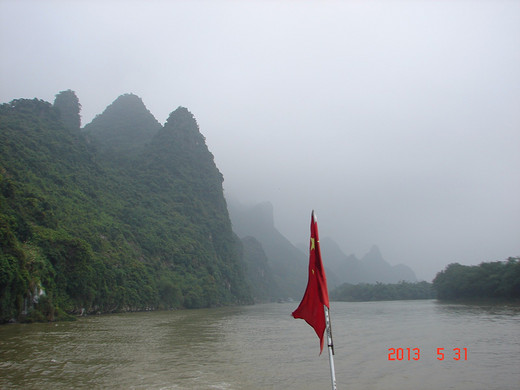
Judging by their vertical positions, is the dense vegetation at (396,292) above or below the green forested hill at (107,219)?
below

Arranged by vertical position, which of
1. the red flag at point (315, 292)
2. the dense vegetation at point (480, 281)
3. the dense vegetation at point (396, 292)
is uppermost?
the red flag at point (315, 292)

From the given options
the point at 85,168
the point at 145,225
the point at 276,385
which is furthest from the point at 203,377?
the point at 85,168

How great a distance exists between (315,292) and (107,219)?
127 ft

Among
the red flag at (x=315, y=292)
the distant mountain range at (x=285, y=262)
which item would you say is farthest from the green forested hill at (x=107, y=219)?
the distant mountain range at (x=285, y=262)

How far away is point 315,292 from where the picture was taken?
3018 mm

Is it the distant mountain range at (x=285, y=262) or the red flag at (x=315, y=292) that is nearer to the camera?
the red flag at (x=315, y=292)

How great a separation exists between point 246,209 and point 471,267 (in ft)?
461

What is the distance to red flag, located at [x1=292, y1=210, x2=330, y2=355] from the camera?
9.60ft

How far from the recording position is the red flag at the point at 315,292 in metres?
2.93

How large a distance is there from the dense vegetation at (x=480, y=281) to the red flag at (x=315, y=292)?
112 ft

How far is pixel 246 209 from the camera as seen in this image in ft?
582
